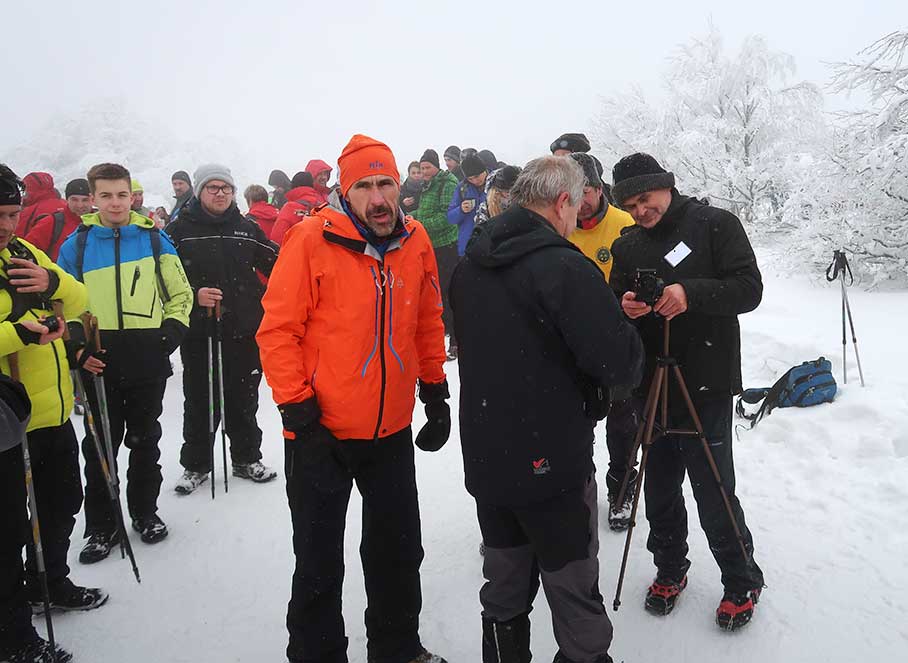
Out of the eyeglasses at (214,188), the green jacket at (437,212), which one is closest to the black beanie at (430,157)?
the green jacket at (437,212)

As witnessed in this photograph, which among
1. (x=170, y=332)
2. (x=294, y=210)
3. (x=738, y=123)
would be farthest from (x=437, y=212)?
(x=738, y=123)

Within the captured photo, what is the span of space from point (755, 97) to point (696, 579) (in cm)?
2283

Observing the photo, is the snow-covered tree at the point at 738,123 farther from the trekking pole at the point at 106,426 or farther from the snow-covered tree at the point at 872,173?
the trekking pole at the point at 106,426

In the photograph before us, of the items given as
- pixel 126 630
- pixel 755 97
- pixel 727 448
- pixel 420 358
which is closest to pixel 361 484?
pixel 420 358

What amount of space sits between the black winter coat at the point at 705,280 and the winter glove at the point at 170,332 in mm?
2981

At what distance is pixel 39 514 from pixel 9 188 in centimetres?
169

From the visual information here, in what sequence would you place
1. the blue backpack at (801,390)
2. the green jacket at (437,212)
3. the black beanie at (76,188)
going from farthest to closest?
1. the green jacket at (437,212)
2. the black beanie at (76,188)
3. the blue backpack at (801,390)

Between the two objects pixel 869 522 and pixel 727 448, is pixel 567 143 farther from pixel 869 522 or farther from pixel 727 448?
pixel 869 522

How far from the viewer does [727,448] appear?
9.43ft

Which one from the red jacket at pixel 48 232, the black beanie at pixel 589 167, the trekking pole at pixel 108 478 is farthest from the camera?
the red jacket at pixel 48 232

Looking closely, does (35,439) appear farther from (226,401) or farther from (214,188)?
(214,188)

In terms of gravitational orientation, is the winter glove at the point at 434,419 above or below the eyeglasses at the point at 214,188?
below

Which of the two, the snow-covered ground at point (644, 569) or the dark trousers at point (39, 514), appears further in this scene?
the snow-covered ground at point (644, 569)

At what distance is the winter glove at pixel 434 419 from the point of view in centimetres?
281
